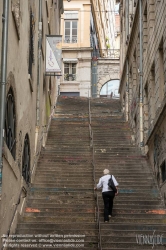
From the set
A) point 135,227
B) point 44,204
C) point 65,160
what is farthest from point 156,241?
point 65,160

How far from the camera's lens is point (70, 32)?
41844 mm

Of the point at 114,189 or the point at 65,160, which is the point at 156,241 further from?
the point at 65,160

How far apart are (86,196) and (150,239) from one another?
339cm

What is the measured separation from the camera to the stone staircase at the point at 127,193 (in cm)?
1161

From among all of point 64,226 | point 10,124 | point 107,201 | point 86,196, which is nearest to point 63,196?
point 86,196

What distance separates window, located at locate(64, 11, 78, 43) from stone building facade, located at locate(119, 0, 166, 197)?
17.2m

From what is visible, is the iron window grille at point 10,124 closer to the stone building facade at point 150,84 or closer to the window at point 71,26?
the stone building facade at point 150,84

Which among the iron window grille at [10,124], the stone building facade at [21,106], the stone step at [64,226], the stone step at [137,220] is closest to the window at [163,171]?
the stone step at [137,220]

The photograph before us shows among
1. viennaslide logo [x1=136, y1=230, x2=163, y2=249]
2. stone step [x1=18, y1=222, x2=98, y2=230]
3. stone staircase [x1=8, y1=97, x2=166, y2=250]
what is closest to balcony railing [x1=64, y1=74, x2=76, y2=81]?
stone staircase [x1=8, y1=97, x2=166, y2=250]

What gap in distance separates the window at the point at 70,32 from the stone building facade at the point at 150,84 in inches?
675

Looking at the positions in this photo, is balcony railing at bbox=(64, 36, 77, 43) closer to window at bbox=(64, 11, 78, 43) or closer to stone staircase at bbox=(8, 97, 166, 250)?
window at bbox=(64, 11, 78, 43)

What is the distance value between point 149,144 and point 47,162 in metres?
3.97

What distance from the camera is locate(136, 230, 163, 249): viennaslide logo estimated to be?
11.4 m

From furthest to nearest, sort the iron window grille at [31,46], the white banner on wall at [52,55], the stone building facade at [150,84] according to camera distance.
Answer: the white banner on wall at [52,55], the iron window grille at [31,46], the stone building facade at [150,84]
